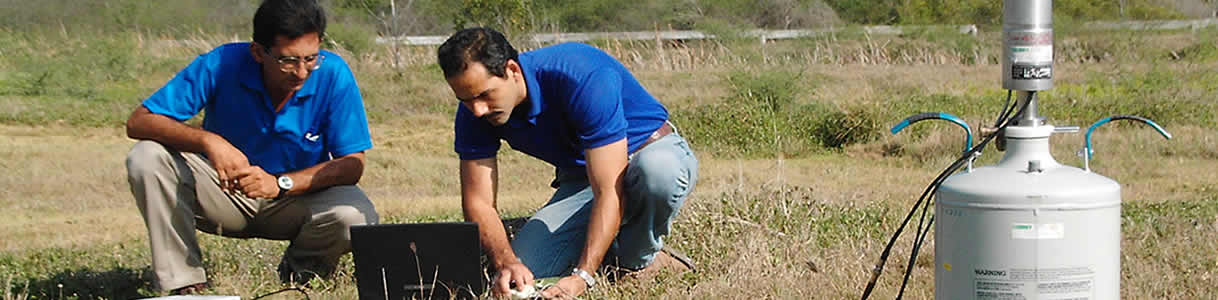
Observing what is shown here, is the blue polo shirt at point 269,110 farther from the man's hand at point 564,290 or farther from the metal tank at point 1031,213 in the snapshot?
the metal tank at point 1031,213

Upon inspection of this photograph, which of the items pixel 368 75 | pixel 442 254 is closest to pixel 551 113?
pixel 442 254

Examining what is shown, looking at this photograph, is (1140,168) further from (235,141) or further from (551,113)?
(235,141)

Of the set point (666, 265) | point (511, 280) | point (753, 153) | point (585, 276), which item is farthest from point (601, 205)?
point (753, 153)

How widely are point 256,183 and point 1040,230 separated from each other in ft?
8.40

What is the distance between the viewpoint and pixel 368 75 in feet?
47.4

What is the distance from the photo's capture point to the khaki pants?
4.21m

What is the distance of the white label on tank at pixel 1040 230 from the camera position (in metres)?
2.98

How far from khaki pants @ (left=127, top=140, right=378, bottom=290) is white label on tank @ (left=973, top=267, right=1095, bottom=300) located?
2.37m

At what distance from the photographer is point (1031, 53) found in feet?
9.90

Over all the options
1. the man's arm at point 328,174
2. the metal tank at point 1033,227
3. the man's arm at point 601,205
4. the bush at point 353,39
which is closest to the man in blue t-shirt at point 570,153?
the man's arm at point 601,205

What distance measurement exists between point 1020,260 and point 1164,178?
17.8ft

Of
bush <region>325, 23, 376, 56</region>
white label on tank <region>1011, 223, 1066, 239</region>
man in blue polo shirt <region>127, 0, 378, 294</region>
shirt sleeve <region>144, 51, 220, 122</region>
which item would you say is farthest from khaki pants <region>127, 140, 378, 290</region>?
bush <region>325, 23, 376, 56</region>

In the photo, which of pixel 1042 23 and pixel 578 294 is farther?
pixel 578 294

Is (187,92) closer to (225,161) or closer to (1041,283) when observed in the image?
(225,161)
